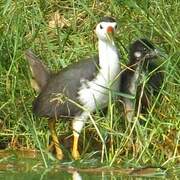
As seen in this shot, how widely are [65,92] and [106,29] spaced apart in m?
0.60

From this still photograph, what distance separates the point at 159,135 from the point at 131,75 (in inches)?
28.9

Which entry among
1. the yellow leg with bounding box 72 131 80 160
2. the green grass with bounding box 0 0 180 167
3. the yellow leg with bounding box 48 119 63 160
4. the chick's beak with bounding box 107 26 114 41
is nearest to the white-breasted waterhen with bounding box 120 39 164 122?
the green grass with bounding box 0 0 180 167

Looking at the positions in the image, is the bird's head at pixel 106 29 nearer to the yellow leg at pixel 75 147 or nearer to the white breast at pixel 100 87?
the white breast at pixel 100 87

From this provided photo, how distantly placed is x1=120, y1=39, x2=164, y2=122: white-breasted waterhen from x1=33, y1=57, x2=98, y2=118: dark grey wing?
30 cm

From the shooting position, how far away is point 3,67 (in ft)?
28.3

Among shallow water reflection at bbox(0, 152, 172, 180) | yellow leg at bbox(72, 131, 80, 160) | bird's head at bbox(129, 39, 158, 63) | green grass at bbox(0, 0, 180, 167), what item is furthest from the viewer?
bird's head at bbox(129, 39, 158, 63)

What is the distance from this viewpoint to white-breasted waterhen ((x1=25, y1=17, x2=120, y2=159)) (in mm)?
7941

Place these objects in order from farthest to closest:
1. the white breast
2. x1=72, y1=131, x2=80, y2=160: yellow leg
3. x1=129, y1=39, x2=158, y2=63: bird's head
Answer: x1=129, y1=39, x2=158, y2=63: bird's head < x1=72, y1=131, x2=80, y2=160: yellow leg < the white breast

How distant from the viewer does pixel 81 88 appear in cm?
796

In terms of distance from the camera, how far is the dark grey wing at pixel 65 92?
314 inches

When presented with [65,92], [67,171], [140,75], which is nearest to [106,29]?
[140,75]

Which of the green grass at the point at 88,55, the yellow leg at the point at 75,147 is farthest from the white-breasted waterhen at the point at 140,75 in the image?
the yellow leg at the point at 75,147

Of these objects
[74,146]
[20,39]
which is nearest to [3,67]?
[20,39]

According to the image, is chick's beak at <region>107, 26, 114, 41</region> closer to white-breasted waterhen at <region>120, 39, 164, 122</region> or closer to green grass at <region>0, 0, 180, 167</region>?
white-breasted waterhen at <region>120, 39, 164, 122</region>
